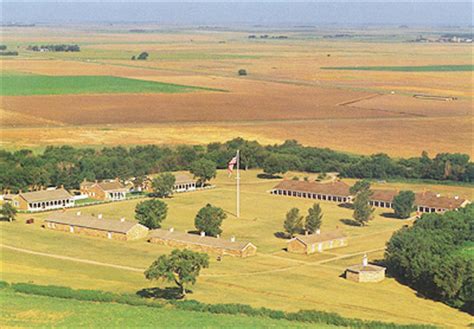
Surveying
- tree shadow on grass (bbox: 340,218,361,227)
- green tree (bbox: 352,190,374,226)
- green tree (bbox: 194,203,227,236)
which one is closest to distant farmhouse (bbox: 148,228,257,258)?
green tree (bbox: 194,203,227,236)

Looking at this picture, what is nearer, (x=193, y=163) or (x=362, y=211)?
(x=362, y=211)

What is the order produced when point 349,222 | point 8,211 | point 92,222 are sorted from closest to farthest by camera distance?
point 92,222 < point 8,211 < point 349,222

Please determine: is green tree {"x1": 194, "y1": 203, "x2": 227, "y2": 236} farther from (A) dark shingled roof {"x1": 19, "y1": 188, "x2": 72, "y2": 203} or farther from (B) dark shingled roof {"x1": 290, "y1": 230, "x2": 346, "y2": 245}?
(A) dark shingled roof {"x1": 19, "y1": 188, "x2": 72, "y2": 203}

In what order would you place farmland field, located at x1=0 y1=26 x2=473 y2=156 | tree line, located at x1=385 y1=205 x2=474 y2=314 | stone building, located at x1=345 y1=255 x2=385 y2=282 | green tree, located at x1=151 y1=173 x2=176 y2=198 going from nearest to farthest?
tree line, located at x1=385 y1=205 x2=474 y2=314
stone building, located at x1=345 y1=255 x2=385 y2=282
green tree, located at x1=151 y1=173 x2=176 y2=198
farmland field, located at x1=0 y1=26 x2=473 y2=156

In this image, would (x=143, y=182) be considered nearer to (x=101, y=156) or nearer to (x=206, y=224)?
(x=101, y=156)

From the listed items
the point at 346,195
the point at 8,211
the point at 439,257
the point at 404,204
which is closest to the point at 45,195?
the point at 8,211

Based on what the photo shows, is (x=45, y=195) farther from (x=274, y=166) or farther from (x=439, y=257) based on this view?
(x=439, y=257)
